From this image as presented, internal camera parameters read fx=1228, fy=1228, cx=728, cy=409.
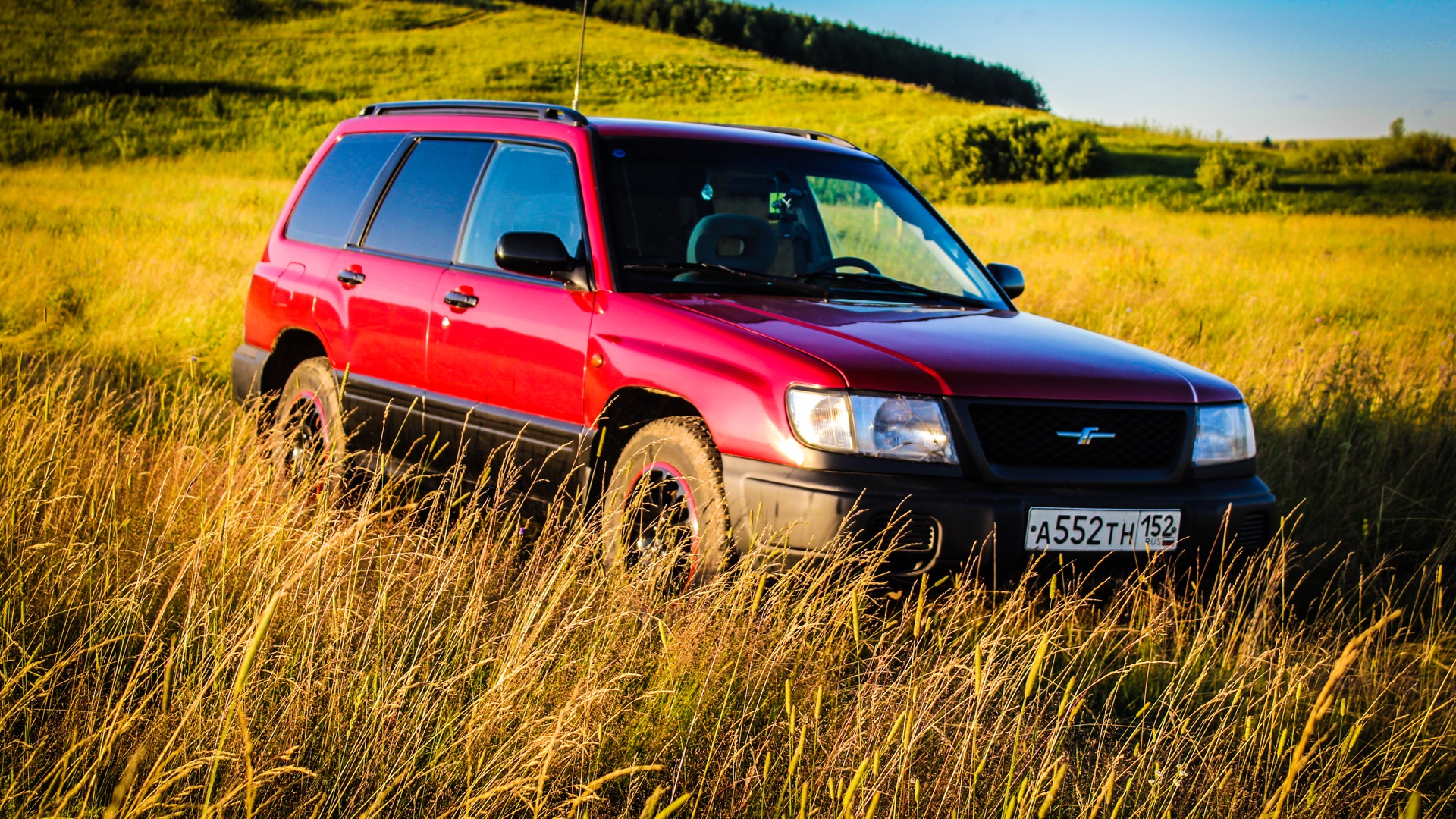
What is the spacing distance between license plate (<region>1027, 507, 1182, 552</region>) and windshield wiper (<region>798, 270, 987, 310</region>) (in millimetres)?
1369

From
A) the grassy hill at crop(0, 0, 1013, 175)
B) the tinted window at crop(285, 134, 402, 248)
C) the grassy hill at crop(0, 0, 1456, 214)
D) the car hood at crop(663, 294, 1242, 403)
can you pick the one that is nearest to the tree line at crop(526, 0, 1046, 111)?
the grassy hill at crop(0, 0, 1456, 214)

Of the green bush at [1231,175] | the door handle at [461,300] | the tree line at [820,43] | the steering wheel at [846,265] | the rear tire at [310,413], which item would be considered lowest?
the rear tire at [310,413]

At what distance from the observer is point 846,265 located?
4.93m

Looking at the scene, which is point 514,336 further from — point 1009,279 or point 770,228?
point 1009,279

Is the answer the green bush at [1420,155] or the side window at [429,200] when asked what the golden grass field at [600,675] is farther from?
the green bush at [1420,155]

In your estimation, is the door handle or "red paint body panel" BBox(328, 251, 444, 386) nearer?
the door handle

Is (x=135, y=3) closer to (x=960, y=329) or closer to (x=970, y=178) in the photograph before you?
(x=970, y=178)

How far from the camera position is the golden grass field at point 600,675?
2410 millimetres

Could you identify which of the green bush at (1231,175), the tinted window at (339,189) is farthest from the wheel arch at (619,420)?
the green bush at (1231,175)

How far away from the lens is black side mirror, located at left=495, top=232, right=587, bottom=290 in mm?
4379

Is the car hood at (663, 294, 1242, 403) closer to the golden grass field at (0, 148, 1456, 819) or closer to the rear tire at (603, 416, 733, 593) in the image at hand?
the rear tire at (603, 416, 733, 593)

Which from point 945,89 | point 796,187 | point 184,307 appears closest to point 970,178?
point 184,307

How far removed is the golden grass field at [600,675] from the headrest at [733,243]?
48.6 inches

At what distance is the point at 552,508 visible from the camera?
413cm
